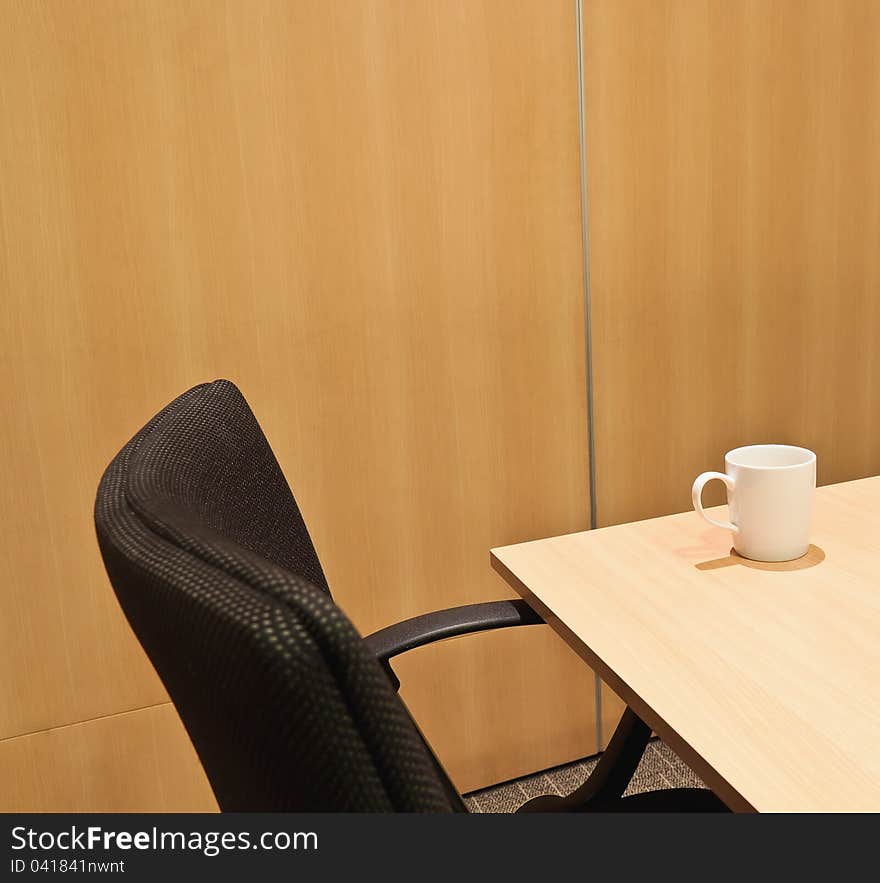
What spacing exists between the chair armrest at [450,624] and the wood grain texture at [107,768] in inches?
34.0

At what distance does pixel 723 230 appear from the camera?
199cm

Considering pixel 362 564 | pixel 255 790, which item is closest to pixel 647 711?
pixel 255 790

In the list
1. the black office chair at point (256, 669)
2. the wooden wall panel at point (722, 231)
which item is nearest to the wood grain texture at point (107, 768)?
the wooden wall panel at point (722, 231)

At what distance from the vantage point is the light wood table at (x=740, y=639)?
2.46 ft

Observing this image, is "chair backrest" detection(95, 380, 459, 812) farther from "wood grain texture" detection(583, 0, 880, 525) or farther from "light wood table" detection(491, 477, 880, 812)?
"wood grain texture" detection(583, 0, 880, 525)

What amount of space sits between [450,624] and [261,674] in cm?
76

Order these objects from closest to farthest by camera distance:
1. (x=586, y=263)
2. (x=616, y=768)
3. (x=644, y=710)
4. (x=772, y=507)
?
1. (x=644, y=710)
2. (x=772, y=507)
3. (x=616, y=768)
4. (x=586, y=263)

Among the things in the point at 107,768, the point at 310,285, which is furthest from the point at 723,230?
the point at 107,768

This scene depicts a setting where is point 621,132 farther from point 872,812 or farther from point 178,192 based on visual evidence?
point 872,812

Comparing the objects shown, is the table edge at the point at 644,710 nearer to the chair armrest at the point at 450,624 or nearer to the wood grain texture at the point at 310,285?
the chair armrest at the point at 450,624

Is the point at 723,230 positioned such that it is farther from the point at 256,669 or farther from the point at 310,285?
the point at 256,669

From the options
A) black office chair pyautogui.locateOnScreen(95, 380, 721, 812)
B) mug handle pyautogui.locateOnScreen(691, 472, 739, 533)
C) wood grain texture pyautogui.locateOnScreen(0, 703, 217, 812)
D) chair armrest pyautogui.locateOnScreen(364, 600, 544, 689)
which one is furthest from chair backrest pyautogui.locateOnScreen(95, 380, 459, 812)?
wood grain texture pyautogui.locateOnScreen(0, 703, 217, 812)

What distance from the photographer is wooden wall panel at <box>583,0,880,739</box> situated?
188 centimetres

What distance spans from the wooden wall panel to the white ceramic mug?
0.86 m
